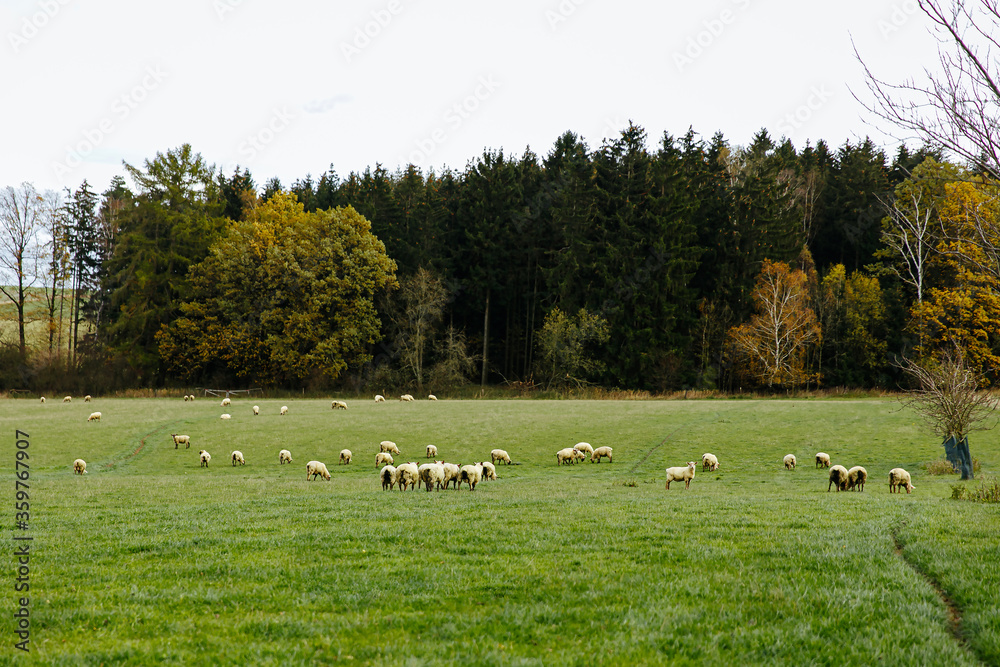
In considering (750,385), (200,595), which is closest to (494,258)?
(750,385)

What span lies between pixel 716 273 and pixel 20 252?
70470mm

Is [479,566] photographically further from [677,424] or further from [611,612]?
[677,424]

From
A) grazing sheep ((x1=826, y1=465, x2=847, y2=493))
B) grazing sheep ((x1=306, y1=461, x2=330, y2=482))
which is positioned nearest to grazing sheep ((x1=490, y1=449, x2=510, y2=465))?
grazing sheep ((x1=306, y1=461, x2=330, y2=482))

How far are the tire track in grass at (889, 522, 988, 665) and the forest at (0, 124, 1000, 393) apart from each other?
5454 cm

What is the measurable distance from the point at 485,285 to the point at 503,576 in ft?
222

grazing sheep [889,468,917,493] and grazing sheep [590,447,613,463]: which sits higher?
grazing sheep [889,468,917,493]

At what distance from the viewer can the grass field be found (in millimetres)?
6230

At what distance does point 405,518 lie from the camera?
13.0m

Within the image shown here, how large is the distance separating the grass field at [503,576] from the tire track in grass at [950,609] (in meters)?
0.04

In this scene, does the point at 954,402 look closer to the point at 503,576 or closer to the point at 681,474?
the point at 681,474

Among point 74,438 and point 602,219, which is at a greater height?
point 602,219

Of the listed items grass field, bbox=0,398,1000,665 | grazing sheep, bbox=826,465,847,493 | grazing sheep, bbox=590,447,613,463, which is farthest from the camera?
grazing sheep, bbox=590,447,613,463

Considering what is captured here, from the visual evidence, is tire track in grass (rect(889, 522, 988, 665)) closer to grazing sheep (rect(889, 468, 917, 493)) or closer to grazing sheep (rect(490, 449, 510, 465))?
grazing sheep (rect(889, 468, 917, 493))

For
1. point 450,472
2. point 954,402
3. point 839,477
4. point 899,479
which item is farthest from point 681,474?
point 954,402
